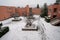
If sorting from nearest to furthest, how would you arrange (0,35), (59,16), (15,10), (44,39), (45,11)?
(44,39) < (0,35) < (59,16) < (45,11) < (15,10)

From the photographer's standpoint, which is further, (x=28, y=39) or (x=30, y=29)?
(x=30, y=29)

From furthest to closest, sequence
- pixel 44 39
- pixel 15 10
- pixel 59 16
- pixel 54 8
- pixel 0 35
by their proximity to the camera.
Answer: pixel 15 10 < pixel 54 8 < pixel 59 16 < pixel 0 35 < pixel 44 39

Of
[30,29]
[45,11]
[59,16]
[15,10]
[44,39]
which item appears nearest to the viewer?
[44,39]

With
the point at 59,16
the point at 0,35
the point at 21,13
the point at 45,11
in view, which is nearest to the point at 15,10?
the point at 21,13

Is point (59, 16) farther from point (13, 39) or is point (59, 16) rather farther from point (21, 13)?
point (21, 13)

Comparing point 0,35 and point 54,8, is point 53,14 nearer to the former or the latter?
point 54,8

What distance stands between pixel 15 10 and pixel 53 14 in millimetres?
18268

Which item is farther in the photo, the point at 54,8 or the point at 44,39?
the point at 54,8

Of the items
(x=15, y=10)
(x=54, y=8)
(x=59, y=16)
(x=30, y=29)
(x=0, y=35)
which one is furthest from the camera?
(x=15, y=10)

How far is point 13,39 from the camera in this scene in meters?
10.8

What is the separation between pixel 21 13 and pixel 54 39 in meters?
30.7

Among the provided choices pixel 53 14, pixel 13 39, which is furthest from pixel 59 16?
pixel 13 39

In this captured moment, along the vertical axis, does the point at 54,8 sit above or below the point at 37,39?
above

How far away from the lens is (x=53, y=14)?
26.1m
